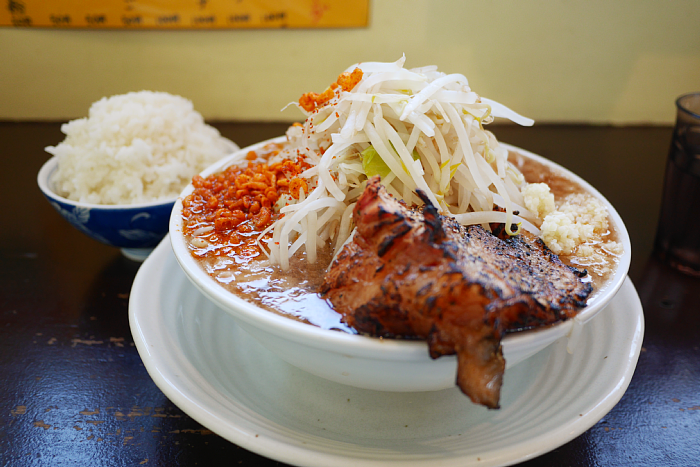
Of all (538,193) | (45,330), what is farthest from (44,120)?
(538,193)

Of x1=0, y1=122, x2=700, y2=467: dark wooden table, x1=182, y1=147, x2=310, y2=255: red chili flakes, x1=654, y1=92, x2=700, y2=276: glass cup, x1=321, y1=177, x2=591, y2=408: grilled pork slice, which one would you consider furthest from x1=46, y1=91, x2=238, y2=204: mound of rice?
x1=654, y1=92, x2=700, y2=276: glass cup

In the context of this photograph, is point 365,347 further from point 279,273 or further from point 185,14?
point 185,14

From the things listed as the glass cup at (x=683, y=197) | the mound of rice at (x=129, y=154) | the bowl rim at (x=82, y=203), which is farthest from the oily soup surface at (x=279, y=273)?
the glass cup at (x=683, y=197)

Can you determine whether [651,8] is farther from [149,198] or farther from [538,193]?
[149,198]

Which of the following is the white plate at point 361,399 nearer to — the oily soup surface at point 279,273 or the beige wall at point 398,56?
the oily soup surface at point 279,273

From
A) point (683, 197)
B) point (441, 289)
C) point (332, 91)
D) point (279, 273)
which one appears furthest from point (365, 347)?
point (683, 197)

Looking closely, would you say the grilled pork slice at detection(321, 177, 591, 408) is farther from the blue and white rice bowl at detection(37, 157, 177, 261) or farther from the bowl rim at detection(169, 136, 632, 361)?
the blue and white rice bowl at detection(37, 157, 177, 261)

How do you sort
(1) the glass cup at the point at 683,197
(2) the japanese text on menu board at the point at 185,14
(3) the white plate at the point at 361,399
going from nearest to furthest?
(3) the white plate at the point at 361,399 → (1) the glass cup at the point at 683,197 → (2) the japanese text on menu board at the point at 185,14
